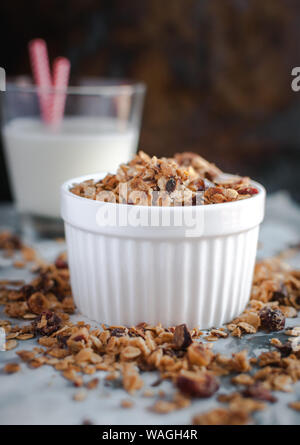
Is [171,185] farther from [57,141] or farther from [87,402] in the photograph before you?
[57,141]

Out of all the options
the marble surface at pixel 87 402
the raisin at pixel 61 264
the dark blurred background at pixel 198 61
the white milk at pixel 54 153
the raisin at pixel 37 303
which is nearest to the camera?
the marble surface at pixel 87 402

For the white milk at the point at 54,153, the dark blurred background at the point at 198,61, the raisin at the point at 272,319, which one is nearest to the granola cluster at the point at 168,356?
the raisin at the point at 272,319

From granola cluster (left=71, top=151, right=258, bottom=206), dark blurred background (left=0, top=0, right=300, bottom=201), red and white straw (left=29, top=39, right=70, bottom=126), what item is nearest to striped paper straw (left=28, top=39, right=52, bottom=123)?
red and white straw (left=29, top=39, right=70, bottom=126)

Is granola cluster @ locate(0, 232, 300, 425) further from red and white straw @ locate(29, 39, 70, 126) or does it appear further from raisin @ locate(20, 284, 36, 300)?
red and white straw @ locate(29, 39, 70, 126)

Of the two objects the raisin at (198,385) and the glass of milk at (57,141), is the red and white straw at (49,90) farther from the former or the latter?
the raisin at (198,385)

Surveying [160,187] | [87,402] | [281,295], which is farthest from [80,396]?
[281,295]
